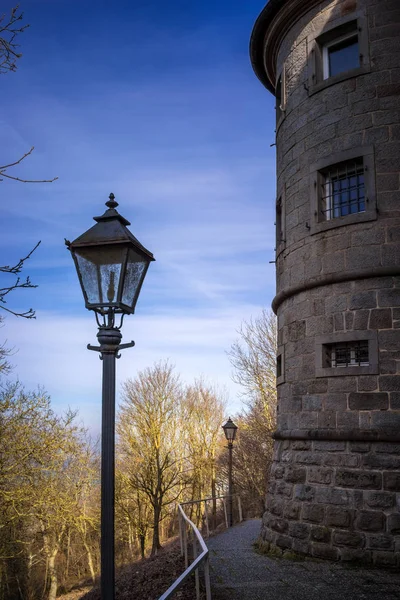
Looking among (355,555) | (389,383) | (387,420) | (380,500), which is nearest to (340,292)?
(389,383)

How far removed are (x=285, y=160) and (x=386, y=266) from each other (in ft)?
10.6

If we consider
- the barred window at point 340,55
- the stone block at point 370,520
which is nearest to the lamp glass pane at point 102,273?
the stone block at point 370,520

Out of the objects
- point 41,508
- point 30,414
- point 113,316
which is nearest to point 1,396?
point 30,414

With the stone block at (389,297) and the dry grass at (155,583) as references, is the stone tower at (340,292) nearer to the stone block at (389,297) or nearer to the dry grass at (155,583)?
the stone block at (389,297)

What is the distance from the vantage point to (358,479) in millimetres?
8180

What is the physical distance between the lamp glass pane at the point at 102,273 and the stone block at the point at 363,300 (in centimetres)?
572

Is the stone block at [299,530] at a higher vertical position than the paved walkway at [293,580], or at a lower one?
higher

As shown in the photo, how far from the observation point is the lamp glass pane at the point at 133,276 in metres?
3.80

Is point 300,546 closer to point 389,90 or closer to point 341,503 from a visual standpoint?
point 341,503

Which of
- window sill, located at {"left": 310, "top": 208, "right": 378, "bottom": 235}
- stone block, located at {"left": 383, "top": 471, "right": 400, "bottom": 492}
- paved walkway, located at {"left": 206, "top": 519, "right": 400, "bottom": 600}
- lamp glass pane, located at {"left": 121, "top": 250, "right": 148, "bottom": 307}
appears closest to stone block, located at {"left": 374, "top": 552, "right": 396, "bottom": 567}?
paved walkway, located at {"left": 206, "top": 519, "right": 400, "bottom": 600}

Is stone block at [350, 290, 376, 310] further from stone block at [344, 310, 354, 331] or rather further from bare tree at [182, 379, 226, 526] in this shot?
bare tree at [182, 379, 226, 526]

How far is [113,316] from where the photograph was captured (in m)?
3.83

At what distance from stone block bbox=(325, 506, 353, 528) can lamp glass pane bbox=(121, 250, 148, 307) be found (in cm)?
578

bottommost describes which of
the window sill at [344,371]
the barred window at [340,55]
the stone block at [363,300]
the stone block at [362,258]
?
the window sill at [344,371]
